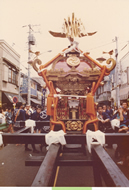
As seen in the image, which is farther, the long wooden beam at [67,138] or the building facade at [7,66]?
the building facade at [7,66]

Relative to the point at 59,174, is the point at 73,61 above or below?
above

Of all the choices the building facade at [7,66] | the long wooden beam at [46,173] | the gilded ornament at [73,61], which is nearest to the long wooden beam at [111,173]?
the long wooden beam at [46,173]

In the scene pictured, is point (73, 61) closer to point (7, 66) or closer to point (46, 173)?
point (46, 173)

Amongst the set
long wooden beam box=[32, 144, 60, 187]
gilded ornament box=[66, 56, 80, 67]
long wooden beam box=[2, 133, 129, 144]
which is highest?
gilded ornament box=[66, 56, 80, 67]

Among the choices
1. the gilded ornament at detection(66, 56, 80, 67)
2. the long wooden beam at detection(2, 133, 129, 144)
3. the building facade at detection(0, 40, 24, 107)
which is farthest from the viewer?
the building facade at detection(0, 40, 24, 107)

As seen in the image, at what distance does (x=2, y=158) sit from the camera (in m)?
3.24

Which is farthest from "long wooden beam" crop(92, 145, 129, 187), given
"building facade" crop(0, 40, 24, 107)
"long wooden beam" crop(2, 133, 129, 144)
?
"building facade" crop(0, 40, 24, 107)

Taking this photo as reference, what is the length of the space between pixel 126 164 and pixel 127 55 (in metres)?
2.06

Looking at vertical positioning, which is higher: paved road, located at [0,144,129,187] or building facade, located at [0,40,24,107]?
building facade, located at [0,40,24,107]

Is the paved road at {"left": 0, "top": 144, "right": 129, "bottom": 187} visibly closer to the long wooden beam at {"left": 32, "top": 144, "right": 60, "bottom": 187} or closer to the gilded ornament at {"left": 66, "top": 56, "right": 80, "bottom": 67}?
the long wooden beam at {"left": 32, "top": 144, "right": 60, "bottom": 187}

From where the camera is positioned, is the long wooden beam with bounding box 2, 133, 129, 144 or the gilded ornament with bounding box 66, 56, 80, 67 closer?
the long wooden beam with bounding box 2, 133, 129, 144

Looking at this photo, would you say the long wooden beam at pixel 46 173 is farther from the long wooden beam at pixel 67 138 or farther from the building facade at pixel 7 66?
the building facade at pixel 7 66

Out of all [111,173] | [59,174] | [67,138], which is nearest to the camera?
[111,173]

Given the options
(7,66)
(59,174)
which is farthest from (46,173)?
(7,66)
